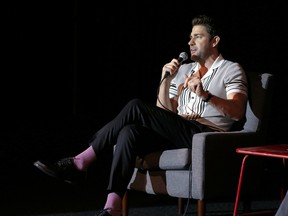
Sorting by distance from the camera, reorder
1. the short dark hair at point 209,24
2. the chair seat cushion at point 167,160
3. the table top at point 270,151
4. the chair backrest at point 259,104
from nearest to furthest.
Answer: the table top at point 270,151 < the chair seat cushion at point 167,160 < the chair backrest at point 259,104 < the short dark hair at point 209,24

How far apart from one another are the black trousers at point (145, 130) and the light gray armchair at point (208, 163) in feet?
0.32

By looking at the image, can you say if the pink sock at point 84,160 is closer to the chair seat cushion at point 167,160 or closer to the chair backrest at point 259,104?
the chair seat cushion at point 167,160

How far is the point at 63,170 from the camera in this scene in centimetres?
310

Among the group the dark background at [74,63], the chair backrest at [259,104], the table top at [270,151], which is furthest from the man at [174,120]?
the dark background at [74,63]

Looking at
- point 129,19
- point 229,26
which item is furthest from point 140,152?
point 129,19

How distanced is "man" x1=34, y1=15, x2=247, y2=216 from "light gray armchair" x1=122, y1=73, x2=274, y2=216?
0.11 metres

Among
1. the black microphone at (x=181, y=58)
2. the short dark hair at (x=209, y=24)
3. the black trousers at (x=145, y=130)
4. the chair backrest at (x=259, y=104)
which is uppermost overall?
the short dark hair at (x=209, y=24)

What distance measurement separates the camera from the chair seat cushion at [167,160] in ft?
10.0

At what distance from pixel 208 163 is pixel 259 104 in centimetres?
52

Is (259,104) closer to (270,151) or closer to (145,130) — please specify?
(145,130)

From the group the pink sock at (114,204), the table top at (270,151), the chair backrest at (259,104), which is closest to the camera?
the table top at (270,151)

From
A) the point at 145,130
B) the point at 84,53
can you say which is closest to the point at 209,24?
the point at 145,130

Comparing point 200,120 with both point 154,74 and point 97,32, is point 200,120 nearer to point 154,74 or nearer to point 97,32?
point 154,74

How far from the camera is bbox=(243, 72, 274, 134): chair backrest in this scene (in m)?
3.27
